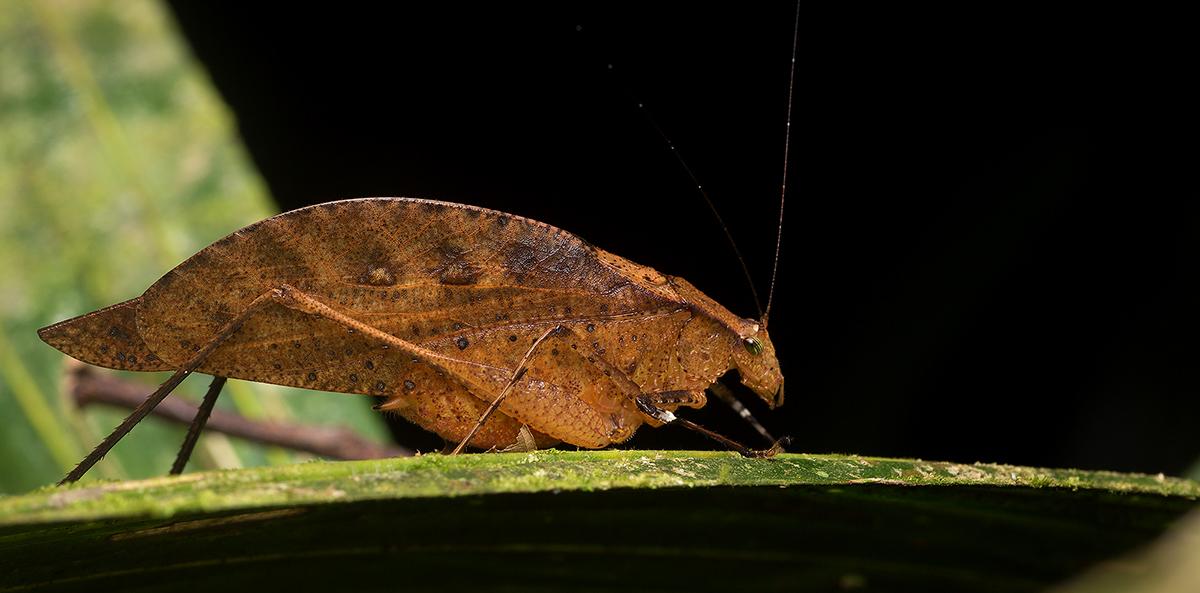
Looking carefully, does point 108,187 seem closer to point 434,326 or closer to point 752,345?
point 434,326

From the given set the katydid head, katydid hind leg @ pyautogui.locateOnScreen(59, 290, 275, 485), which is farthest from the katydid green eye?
katydid hind leg @ pyautogui.locateOnScreen(59, 290, 275, 485)

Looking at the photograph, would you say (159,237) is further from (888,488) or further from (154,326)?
(888,488)

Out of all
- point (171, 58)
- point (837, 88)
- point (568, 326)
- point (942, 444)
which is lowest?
point (942, 444)

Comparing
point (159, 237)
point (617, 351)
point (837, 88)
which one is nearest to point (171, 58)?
point (159, 237)

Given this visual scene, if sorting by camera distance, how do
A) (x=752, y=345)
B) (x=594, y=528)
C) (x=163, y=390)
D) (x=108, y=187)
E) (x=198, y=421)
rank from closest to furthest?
(x=594, y=528) < (x=163, y=390) < (x=198, y=421) < (x=752, y=345) < (x=108, y=187)

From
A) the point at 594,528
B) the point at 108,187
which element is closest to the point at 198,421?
the point at 108,187
